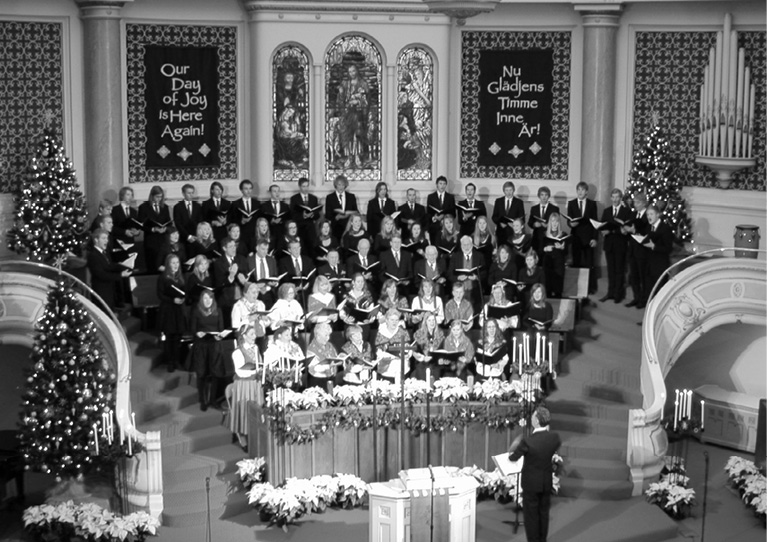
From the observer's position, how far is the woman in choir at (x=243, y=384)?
15875 mm

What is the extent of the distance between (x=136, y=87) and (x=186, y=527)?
7.68 m

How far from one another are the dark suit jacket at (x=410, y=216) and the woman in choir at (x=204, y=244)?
279 cm

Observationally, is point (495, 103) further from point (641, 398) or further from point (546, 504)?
point (546, 504)

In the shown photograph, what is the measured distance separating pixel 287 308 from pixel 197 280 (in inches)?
45.9

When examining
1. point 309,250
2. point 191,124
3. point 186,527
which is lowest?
point 186,527

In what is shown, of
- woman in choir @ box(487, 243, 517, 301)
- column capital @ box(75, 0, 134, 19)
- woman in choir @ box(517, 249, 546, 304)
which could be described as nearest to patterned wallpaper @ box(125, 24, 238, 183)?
column capital @ box(75, 0, 134, 19)

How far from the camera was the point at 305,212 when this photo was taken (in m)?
19.5

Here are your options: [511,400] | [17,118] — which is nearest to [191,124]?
[17,118]

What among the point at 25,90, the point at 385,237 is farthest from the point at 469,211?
the point at 25,90

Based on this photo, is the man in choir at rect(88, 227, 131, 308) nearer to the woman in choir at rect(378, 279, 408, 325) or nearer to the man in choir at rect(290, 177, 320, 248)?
the man in choir at rect(290, 177, 320, 248)

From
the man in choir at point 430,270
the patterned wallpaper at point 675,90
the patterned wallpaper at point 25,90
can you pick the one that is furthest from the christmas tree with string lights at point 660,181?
the patterned wallpaper at point 25,90

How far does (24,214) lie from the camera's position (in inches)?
689

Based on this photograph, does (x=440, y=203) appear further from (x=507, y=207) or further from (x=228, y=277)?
(x=228, y=277)

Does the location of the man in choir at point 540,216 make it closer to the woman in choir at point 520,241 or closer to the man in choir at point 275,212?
the woman in choir at point 520,241
